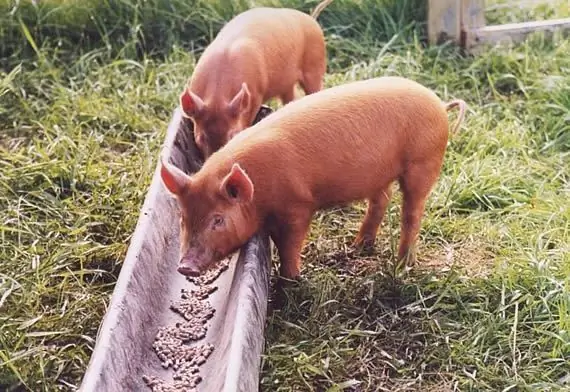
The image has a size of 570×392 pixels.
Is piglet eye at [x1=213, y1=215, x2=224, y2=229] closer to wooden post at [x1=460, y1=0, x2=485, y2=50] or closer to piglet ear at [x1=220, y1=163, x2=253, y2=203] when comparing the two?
piglet ear at [x1=220, y1=163, x2=253, y2=203]

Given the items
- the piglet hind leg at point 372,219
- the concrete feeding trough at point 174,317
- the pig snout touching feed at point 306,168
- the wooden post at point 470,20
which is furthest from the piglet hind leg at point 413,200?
the wooden post at point 470,20

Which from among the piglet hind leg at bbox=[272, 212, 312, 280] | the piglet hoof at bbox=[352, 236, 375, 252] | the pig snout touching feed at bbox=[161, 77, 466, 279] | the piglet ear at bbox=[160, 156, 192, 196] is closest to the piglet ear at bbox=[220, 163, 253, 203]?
the pig snout touching feed at bbox=[161, 77, 466, 279]

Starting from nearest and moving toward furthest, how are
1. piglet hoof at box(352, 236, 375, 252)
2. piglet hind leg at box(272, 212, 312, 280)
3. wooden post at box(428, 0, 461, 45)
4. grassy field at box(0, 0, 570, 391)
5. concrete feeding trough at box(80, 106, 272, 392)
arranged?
1. concrete feeding trough at box(80, 106, 272, 392)
2. grassy field at box(0, 0, 570, 391)
3. piglet hind leg at box(272, 212, 312, 280)
4. piglet hoof at box(352, 236, 375, 252)
5. wooden post at box(428, 0, 461, 45)

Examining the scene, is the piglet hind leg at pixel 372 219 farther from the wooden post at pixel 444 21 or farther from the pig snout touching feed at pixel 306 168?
the wooden post at pixel 444 21

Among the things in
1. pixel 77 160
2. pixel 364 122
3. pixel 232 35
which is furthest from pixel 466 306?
pixel 77 160

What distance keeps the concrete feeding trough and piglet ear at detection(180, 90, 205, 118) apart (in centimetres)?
17

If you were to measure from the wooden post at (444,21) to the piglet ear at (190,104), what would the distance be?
2222mm

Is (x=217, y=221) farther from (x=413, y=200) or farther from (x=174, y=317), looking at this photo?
(x=413, y=200)

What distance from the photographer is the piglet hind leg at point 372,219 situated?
372 centimetres

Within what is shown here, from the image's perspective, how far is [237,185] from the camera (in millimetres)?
3084

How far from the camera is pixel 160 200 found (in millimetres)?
3637

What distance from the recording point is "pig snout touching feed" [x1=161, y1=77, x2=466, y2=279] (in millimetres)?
3150

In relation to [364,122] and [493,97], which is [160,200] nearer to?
[364,122]

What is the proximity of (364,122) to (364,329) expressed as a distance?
789mm
